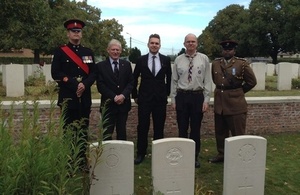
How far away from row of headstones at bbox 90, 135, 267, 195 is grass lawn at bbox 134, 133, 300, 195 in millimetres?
295

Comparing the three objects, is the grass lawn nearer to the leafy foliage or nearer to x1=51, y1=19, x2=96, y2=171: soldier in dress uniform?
x1=51, y1=19, x2=96, y2=171: soldier in dress uniform

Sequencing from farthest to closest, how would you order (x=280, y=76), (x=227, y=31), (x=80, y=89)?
(x=227, y=31)
(x=280, y=76)
(x=80, y=89)

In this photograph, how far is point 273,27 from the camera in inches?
1633

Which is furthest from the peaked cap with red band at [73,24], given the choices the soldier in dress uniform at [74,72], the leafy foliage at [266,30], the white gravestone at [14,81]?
the leafy foliage at [266,30]

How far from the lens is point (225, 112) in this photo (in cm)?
562

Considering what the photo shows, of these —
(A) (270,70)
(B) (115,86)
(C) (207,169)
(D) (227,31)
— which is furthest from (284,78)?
(D) (227,31)

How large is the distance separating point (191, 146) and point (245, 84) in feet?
6.21

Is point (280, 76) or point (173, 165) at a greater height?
point (280, 76)

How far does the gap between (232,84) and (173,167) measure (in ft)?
6.37

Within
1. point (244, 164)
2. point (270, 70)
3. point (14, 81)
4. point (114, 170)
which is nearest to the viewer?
point (114, 170)

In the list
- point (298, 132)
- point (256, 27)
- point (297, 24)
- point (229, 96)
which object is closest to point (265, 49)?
point (256, 27)

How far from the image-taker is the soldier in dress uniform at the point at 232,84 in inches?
217

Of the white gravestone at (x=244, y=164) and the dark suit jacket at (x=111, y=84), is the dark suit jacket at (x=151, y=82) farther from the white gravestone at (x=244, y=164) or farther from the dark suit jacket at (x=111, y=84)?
the white gravestone at (x=244, y=164)

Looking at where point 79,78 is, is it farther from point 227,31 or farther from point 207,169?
point 227,31
